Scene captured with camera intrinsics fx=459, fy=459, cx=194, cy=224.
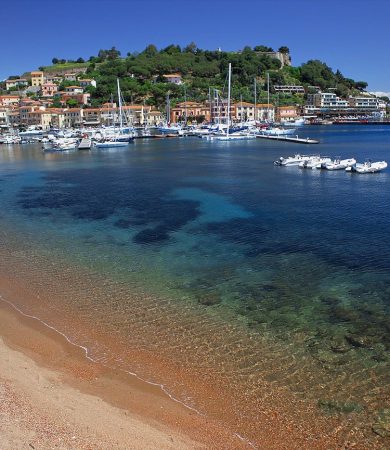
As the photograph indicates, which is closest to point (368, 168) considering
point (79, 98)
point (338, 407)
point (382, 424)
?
point (338, 407)

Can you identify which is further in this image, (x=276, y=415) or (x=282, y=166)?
(x=282, y=166)

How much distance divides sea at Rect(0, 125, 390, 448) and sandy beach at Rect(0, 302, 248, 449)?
520 millimetres

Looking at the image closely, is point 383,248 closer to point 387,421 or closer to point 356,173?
point 387,421

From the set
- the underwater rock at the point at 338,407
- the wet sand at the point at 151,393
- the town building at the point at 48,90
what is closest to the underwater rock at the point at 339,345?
the wet sand at the point at 151,393

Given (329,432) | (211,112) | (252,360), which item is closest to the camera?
(329,432)

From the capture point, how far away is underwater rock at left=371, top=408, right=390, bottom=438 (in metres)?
9.00

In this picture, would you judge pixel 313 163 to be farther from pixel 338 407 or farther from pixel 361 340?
pixel 338 407

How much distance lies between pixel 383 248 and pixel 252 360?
1174 cm

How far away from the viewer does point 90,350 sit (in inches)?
487

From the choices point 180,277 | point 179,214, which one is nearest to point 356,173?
point 179,214

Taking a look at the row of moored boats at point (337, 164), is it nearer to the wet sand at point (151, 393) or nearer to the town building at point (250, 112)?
the wet sand at point (151, 393)

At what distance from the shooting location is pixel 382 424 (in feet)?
30.2

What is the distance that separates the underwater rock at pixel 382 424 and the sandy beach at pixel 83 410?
267 centimetres

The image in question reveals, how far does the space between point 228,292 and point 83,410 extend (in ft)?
25.1
